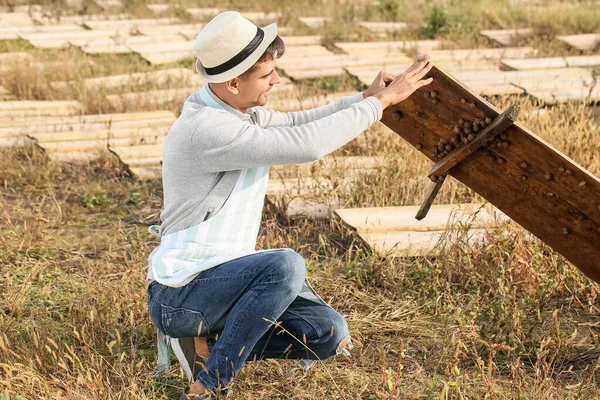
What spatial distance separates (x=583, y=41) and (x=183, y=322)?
9304 mm

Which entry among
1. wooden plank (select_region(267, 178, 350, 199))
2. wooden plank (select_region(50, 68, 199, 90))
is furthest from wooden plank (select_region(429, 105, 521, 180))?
wooden plank (select_region(50, 68, 199, 90))

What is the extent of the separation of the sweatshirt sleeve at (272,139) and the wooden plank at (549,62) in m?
7.17

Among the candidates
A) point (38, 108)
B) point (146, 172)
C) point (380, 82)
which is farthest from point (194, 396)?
point (38, 108)

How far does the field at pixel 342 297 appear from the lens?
379 centimetres

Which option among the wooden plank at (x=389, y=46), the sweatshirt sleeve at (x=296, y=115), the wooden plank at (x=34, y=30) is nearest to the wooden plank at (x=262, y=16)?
the wooden plank at (x=389, y=46)

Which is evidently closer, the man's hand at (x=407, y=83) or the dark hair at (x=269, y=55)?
the man's hand at (x=407, y=83)

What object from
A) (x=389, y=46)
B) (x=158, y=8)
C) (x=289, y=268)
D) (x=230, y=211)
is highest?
(x=230, y=211)

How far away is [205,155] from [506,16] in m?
10.1

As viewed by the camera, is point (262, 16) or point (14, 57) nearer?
point (14, 57)

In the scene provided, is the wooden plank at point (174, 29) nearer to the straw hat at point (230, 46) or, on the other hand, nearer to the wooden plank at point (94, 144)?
the wooden plank at point (94, 144)

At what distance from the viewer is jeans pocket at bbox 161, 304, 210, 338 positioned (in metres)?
3.62

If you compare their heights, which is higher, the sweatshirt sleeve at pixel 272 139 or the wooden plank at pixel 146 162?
the sweatshirt sleeve at pixel 272 139

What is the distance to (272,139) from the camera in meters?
3.50

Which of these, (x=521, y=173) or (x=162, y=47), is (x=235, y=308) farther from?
(x=162, y=47)
